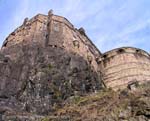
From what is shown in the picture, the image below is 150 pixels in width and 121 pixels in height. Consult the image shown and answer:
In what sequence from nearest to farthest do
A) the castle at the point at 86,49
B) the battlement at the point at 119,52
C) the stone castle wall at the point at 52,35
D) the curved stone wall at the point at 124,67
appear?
1. the stone castle wall at the point at 52,35
2. the castle at the point at 86,49
3. the curved stone wall at the point at 124,67
4. the battlement at the point at 119,52

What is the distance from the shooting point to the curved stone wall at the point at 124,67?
1325 inches

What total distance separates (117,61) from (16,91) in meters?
15.0

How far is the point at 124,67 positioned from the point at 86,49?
4476mm

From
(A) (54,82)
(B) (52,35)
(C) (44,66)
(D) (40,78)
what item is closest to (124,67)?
(B) (52,35)

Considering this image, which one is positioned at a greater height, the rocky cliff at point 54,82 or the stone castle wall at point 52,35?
the stone castle wall at point 52,35

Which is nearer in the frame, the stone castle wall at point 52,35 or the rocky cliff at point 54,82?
the rocky cliff at point 54,82

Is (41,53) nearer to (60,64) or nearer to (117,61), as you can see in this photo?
(60,64)

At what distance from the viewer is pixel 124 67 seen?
113 ft

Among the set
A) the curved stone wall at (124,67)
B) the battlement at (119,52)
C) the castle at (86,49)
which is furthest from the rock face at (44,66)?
the curved stone wall at (124,67)

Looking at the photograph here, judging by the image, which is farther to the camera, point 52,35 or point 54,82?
point 52,35

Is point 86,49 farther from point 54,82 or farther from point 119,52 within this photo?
point 54,82

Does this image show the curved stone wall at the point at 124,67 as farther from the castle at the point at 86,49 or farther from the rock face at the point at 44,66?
the rock face at the point at 44,66

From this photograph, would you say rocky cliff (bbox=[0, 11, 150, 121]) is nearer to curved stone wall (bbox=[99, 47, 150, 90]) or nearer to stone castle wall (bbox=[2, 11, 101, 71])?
stone castle wall (bbox=[2, 11, 101, 71])

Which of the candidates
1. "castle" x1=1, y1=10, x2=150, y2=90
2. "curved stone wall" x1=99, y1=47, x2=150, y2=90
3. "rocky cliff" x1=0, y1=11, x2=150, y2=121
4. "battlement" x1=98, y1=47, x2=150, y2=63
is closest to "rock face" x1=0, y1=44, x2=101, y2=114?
"rocky cliff" x1=0, y1=11, x2=150, y2=121
